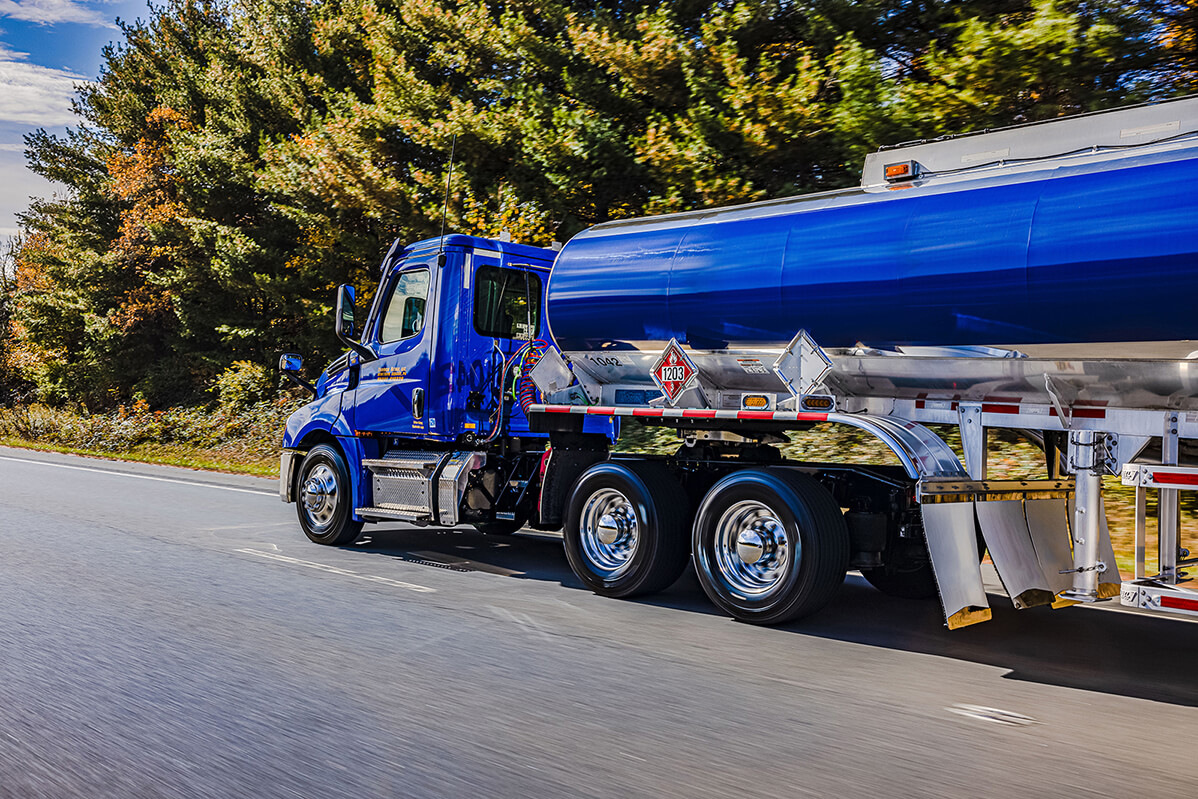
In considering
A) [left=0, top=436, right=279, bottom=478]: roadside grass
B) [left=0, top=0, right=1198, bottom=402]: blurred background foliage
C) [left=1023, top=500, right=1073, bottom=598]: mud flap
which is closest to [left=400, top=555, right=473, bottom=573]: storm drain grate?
[left=1023, top=500, right=1073, bottom=598]: mud flap

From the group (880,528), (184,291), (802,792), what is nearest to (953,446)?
(880,528)

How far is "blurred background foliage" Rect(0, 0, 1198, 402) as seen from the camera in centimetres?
1223

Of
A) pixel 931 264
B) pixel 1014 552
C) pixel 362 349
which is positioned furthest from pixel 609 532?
pixel 362 349

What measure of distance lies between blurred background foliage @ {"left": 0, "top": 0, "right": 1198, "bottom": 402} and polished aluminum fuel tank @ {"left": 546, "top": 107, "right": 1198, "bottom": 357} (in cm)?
585

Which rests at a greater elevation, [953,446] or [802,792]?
[953,446]

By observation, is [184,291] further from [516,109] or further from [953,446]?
[953,446]

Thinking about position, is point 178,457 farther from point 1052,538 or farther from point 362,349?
point 1052,538

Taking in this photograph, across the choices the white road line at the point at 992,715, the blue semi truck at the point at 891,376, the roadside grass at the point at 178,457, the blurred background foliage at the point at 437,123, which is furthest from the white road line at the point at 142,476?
the white road line at the point at 992,715

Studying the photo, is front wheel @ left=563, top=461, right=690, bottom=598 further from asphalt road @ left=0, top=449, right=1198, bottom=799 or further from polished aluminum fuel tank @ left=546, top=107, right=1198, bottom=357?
polished aluminum fuel tank @ left=546, top=107, right=1198, bottom=357

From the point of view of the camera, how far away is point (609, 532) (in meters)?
8.09

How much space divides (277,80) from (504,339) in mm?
19800

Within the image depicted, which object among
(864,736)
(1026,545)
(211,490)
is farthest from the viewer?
(211,490)

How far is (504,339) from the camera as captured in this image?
10.2 metres

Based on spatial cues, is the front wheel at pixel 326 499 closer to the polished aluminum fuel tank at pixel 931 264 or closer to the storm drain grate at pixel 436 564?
the storm drain grate at pixel 436 564
